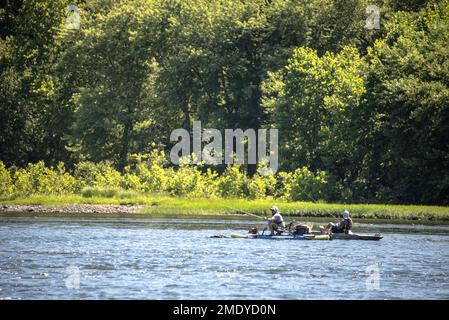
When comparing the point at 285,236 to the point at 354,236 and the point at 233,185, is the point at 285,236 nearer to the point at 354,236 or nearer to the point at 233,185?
the point at 354,236

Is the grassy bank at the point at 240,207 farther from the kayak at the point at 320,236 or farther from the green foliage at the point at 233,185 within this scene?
the kayak at the point at 320,236

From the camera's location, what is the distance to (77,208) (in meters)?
79.9

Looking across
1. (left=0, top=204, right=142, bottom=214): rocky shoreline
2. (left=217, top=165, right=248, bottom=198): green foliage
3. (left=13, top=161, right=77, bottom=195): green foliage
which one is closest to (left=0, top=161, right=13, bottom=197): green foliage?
(left=13, top=161, right=77, bottom=195): green foliage

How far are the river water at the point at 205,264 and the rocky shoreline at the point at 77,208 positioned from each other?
1138 centimetres

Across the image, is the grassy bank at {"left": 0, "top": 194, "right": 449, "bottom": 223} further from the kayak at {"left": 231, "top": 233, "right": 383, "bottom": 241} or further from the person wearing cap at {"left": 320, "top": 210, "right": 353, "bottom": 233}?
the person wearing cap at {"left": 320, "top": 210, "right": 353, "bottom": 233}

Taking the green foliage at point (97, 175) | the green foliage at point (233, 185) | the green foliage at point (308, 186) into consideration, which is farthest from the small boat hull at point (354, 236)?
the green foliage at point (97, 175)

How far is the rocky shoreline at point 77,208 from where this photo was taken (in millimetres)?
78188

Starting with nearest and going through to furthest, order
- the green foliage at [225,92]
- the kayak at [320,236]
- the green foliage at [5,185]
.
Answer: the kayak at [320,236] → the green foliage at [225,92] → the green foliage at [5,185]

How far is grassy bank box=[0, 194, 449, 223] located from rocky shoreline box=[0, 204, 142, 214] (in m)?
0.90

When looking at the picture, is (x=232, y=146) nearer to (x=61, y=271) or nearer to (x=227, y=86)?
(x=227, y=86)

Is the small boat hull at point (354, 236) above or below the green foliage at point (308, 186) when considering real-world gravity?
below

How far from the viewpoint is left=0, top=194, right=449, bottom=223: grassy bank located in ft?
245

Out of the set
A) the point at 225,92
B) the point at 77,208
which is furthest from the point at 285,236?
the point at 225,92
